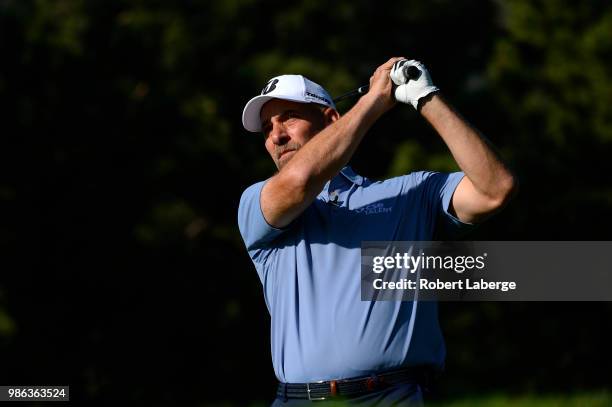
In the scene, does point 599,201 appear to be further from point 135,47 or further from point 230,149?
point 135,47

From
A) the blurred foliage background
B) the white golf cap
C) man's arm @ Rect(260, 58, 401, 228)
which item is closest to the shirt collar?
the white golf cap

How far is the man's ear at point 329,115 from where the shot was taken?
5750 mm

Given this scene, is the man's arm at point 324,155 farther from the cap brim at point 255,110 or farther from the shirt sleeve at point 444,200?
the cap brim at point 255,110

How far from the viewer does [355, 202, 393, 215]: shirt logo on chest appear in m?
5.23

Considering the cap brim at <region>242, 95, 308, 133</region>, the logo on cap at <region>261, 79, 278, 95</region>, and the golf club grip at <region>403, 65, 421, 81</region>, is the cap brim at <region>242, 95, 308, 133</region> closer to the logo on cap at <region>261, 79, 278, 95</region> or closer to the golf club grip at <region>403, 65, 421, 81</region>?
the logo on cap at <region>261, 79, 278, 95</region>

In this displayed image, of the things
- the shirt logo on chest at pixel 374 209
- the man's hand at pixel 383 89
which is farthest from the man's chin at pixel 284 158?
the man's hand at pixel 383 89

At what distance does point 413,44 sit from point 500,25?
3.16m

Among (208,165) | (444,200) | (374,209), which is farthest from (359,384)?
(208,165)

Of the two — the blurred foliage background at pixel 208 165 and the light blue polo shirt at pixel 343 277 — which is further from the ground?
the blurred foliage background at pixel 208 165

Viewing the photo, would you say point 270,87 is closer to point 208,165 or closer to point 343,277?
point 343,277

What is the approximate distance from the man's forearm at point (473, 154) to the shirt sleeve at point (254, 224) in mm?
805

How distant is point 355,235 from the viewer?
5168 millimetres

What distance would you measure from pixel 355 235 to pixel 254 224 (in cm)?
45

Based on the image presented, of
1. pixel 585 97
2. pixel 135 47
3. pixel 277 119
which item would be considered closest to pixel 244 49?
pixel 135 47
